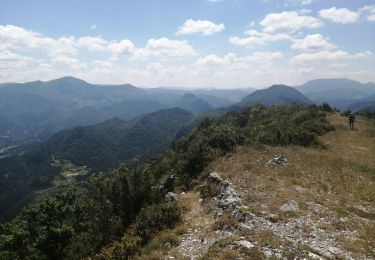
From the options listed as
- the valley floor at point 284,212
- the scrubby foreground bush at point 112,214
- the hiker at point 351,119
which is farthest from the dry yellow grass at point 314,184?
the hiker at point 351,119

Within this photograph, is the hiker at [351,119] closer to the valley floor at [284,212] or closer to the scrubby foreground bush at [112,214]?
the scrubby foreground bush at [112,214]

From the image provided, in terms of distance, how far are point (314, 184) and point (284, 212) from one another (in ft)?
23.5

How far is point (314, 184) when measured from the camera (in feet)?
84.1

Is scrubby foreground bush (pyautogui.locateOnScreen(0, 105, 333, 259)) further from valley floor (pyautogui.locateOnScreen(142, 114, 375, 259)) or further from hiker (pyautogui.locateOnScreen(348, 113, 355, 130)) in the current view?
hiker (pyautogui.locateOnScreen(348, 113, 355, 130))

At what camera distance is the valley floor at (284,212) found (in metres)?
15.1

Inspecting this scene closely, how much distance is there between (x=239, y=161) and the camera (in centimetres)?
3178

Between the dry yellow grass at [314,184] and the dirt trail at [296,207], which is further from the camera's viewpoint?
the dry yellow grass at [314,184]

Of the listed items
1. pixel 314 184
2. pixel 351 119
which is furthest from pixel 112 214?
pixel 351 119

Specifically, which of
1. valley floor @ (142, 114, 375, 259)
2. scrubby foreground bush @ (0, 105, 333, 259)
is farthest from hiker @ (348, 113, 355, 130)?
valley floor @ (142, 114, 375, 259)

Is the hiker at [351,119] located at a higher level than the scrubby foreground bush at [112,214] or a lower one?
higher

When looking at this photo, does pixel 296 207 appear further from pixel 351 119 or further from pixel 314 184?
pixel 351 119

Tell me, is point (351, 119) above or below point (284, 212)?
above

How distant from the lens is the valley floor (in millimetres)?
15070

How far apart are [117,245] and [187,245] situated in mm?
3546
